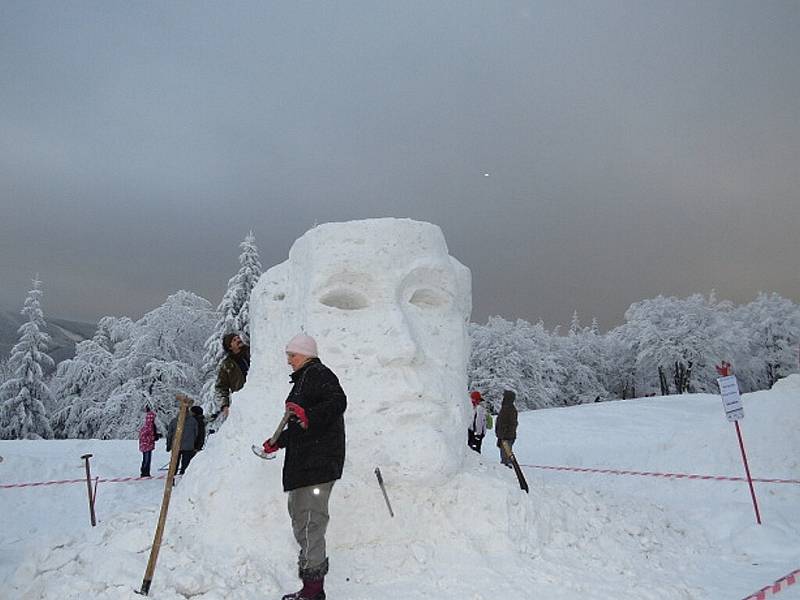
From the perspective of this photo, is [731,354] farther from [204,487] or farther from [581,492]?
[204,487]

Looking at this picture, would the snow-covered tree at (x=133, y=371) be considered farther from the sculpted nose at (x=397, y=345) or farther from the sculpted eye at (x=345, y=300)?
the sculpted nose at (x=397, y=345)

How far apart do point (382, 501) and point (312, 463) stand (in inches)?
78.9

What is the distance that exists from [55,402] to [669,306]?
38.7 meters

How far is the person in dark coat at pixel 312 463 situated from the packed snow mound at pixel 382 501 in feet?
1.87

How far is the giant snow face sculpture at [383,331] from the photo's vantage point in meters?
6.34

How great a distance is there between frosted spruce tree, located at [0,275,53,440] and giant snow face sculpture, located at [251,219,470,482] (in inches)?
830

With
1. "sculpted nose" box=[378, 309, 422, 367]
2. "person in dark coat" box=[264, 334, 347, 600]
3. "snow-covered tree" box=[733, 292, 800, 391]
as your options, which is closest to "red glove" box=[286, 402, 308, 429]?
"person in dark coat" box=[264, 334, 347, 600]

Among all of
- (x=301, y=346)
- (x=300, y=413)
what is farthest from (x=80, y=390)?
(x=300, y=413)

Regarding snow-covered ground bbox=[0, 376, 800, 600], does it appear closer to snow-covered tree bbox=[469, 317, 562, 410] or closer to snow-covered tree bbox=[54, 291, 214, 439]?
snow-covered tree bbox=[54, 291, 214, 439]

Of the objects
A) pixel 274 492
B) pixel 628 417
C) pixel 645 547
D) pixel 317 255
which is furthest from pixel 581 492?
pixel 628 417

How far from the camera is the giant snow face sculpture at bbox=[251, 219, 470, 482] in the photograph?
6.34 meters

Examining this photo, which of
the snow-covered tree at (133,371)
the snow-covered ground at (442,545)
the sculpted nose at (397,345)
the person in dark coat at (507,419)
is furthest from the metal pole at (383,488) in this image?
the snow-covered tree at (133,371)

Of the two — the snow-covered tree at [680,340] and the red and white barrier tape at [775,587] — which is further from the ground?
the snow-covered tree at [680,340]

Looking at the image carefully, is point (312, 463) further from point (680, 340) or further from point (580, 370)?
point (580, 370)
